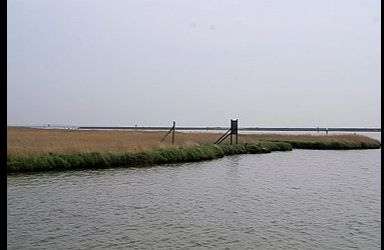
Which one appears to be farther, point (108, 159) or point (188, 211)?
point (108, 159)

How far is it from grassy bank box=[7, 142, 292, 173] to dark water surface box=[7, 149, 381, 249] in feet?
5.34

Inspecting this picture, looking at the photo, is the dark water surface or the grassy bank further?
the grassy bank

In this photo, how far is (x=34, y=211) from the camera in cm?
1415

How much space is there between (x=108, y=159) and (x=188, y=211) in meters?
13.7

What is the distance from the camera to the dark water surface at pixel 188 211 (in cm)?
1134

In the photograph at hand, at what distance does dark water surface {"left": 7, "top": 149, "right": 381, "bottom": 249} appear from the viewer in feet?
37.2

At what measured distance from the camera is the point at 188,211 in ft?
48.9

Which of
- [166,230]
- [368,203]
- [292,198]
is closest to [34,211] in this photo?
[166,230]

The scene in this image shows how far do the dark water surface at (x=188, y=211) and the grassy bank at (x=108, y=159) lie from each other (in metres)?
1.63

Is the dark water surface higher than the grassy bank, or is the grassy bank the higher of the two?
the grassy bank

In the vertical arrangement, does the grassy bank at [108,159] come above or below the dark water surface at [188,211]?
above

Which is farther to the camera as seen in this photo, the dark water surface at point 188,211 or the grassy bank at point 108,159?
the grassy bank at point 108,159

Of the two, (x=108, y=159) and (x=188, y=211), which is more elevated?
(x=108, y=159)

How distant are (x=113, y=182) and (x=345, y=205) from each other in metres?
11.3
